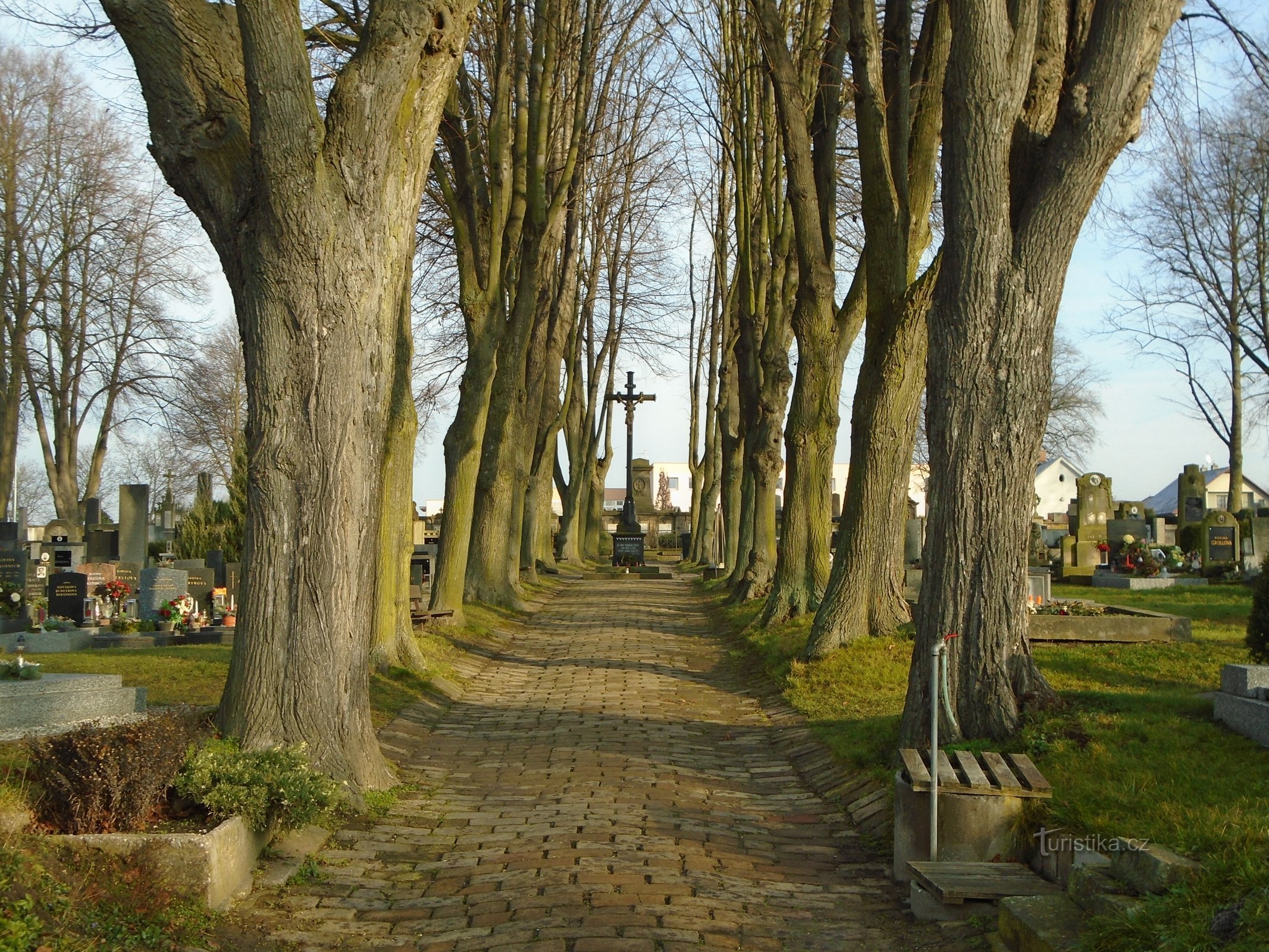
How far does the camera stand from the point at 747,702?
38.6ft

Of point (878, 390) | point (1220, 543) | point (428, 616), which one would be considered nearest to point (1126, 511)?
point (1220, 543)

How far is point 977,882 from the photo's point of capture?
5.37 m

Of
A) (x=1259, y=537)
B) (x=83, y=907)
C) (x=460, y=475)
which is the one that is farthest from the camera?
(x=1259, y=537)

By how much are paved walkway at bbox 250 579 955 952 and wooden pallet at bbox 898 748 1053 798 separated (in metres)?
0.61

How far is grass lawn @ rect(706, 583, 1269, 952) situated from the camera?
4.20 m

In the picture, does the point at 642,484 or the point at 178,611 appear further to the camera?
the point at 642,484

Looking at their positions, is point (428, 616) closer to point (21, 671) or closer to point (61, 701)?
point (21, 671)

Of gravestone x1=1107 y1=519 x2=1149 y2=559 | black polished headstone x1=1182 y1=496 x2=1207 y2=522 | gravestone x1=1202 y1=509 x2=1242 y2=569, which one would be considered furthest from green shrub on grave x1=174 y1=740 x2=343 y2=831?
black polished headstone x1=1182 y1=496 x2=1207 y2=522

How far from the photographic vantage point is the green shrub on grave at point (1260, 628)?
347 inches

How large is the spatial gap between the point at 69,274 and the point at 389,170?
98.1 feet

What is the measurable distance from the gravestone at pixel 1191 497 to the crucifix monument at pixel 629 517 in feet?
45.6

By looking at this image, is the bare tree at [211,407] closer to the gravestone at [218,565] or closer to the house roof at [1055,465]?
the gravestone at [218,565]

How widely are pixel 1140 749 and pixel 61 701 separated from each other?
6.70 meters

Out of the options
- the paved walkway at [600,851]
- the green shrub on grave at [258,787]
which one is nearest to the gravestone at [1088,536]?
the paved walkway at [600,851]
